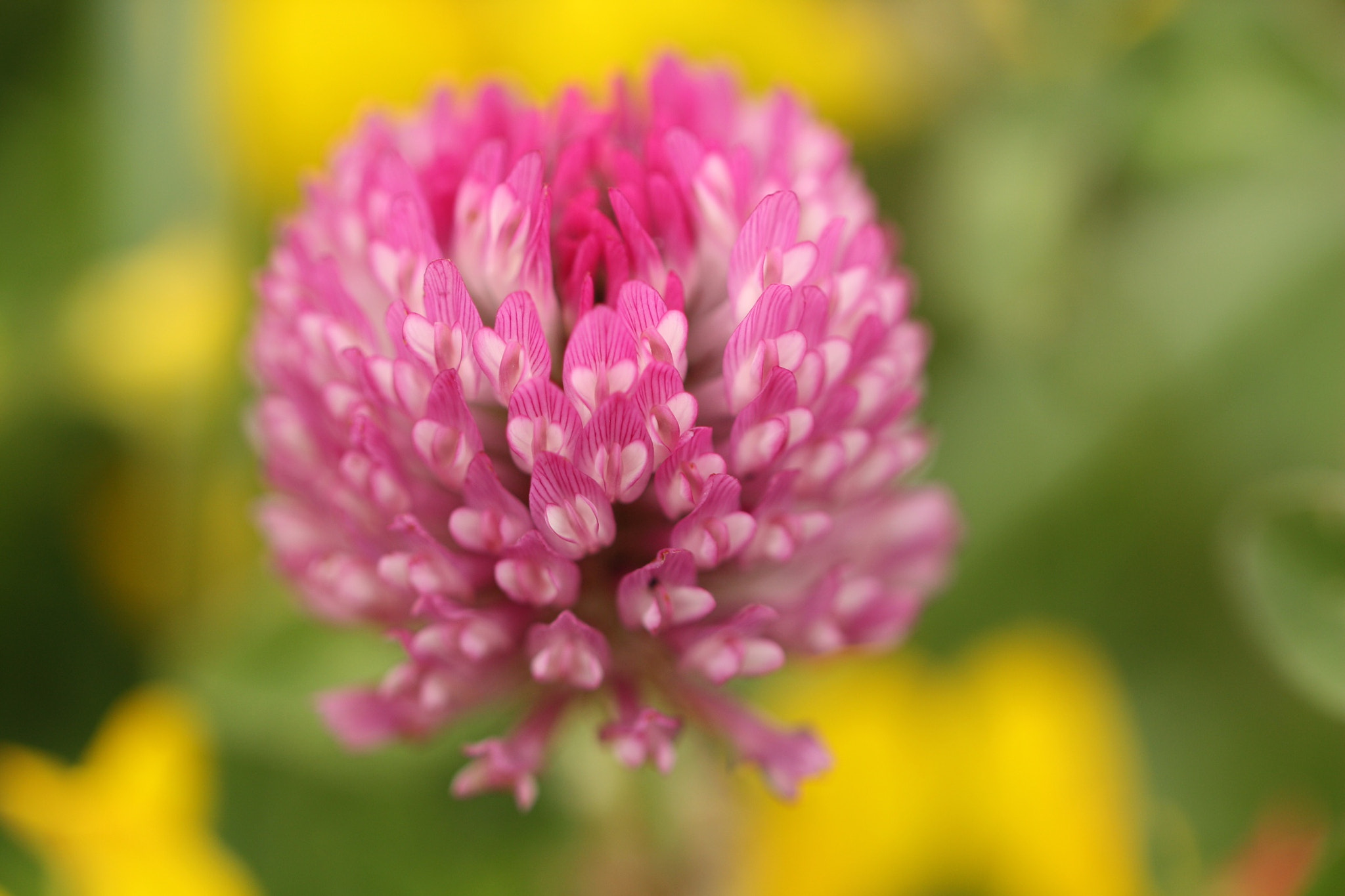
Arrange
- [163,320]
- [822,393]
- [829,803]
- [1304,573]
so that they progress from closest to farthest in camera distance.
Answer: [822,393] → [1304,573] → [829,803] → [163,320]

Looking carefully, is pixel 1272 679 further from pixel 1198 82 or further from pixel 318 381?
pixel 318 381

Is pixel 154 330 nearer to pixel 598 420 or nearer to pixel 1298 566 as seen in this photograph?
pixel 598 420

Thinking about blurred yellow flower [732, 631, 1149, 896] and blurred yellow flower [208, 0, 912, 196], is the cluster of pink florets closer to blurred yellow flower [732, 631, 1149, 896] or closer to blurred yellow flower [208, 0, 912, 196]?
blurred yellow flower [732, 631, 1149, 896]

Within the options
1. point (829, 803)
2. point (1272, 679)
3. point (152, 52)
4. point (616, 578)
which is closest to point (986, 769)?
point (829, 803)

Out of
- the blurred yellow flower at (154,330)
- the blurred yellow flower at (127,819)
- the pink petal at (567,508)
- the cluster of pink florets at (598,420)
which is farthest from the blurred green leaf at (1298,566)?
the blurred yellow flower at (154,330)

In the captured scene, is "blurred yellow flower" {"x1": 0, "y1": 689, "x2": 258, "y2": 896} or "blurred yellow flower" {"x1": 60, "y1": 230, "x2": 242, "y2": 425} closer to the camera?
"blurred yellow flower" {"x1": 0, "y1": 689, "x2": 258, "y2": 896}

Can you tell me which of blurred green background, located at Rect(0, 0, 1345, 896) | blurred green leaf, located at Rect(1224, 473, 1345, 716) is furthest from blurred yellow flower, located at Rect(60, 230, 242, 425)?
blurred green leaf, located at Rect(1224, 473, 1345, 716)

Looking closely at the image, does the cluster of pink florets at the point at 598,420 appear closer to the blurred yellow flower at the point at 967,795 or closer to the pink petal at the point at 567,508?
the pink petal at the point at 567,508
